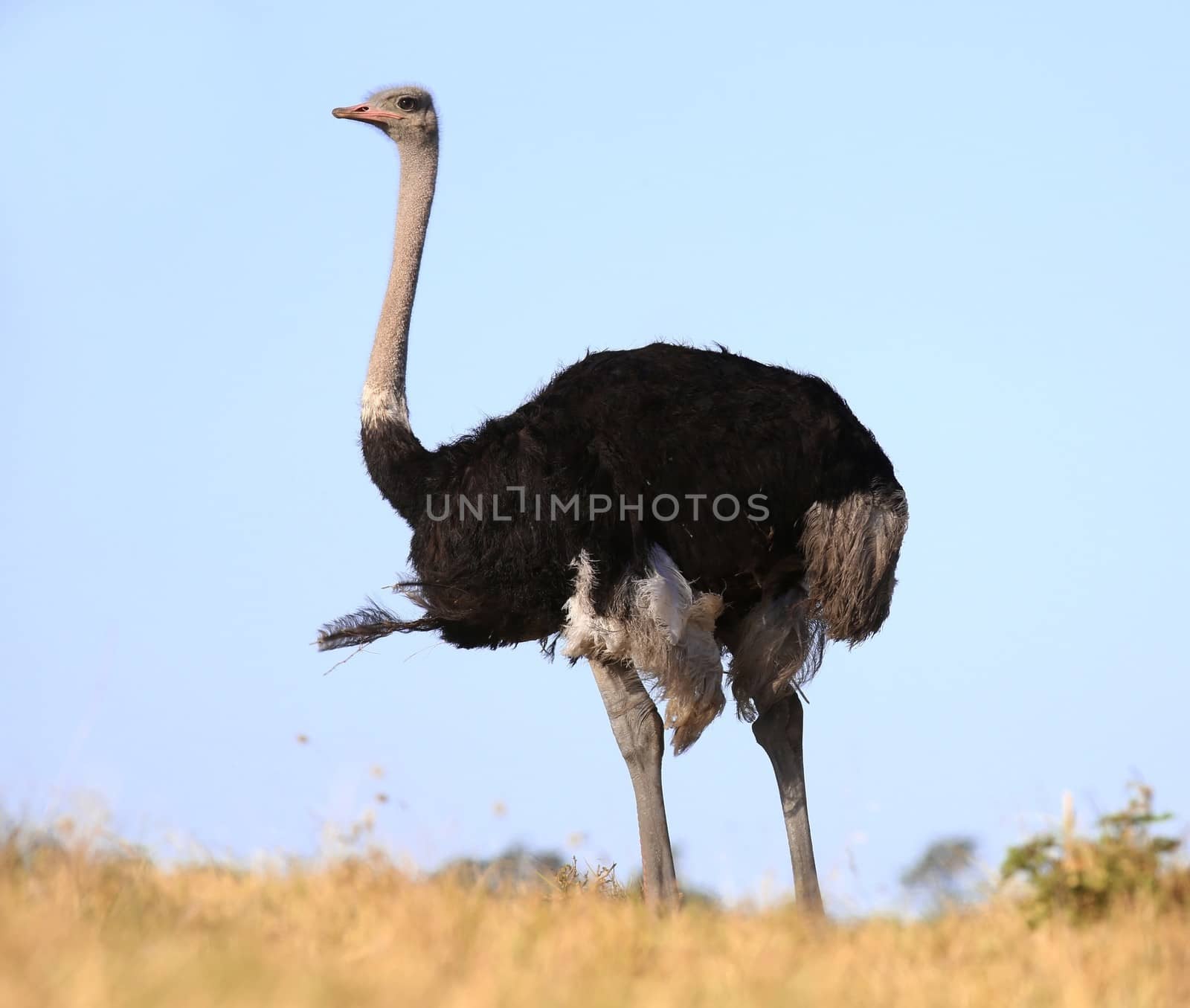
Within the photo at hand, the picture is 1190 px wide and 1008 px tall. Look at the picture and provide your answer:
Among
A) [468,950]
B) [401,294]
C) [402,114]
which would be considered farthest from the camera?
[402,114]

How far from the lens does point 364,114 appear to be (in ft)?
26.7

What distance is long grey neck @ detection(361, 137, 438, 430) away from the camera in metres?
7.28

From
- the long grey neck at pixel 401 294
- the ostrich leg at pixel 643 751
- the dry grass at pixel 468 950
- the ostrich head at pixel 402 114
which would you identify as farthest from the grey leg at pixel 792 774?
the ostrich head at pixel 402 114

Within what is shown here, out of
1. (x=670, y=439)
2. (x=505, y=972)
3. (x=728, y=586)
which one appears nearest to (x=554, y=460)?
(x=670, y=439)

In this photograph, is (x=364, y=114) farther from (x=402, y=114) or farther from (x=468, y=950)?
(x=468, y=950)

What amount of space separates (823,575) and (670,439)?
916mm

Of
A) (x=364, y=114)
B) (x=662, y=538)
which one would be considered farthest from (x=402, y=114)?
(x=662, y=538)

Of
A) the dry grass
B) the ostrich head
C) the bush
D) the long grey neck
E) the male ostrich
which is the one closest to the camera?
the dry grass

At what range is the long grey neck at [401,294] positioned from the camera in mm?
7277

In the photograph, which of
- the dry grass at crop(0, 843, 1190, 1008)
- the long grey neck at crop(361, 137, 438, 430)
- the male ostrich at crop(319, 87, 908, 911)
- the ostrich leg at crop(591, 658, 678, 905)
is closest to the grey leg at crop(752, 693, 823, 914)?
the male ostrich at crop(319, 87, 908, 911)

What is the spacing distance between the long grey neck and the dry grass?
104 inches

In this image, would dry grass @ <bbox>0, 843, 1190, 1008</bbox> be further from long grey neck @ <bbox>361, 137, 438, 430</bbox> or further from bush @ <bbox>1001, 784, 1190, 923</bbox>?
long grey neck @ <bbox>361, 137, 438, 430</bbox>

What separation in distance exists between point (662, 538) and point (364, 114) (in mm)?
3090

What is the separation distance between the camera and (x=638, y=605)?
6242 millimetres
